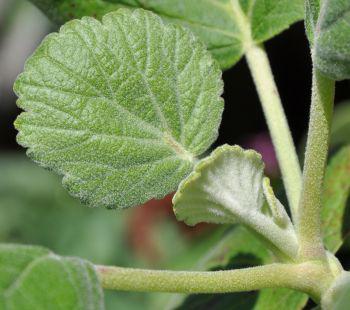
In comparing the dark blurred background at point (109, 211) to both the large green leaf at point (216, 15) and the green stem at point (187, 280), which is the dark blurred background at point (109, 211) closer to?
the large green leaf at point (216, 15)

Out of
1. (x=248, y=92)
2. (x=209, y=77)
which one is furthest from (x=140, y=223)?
(x=209, y=77)

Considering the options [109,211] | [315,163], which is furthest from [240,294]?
[109,211]

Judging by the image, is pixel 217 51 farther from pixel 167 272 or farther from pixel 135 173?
pixel 167 272

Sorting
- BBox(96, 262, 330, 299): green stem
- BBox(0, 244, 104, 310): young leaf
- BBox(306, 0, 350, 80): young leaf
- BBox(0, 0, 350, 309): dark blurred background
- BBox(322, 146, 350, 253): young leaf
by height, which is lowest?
BBox(0, 0, 350, 309): dark blurred background

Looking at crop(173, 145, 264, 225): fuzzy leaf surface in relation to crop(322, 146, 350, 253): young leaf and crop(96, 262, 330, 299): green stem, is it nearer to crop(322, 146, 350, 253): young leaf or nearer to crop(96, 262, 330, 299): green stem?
crop(96, 262, 330, 299): green stem

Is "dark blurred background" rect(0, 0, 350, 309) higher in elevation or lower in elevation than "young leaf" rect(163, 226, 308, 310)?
lower

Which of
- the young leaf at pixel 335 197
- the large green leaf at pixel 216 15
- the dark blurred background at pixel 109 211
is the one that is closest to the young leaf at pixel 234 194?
the young leaf at pixel 335 197

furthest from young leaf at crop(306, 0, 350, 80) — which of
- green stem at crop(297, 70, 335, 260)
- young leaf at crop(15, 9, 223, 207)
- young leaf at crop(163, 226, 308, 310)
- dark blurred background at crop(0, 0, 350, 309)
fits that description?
dark blurred background at crop(0, 0, 350, 309)

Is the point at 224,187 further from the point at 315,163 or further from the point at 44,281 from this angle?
the point at 44,281
